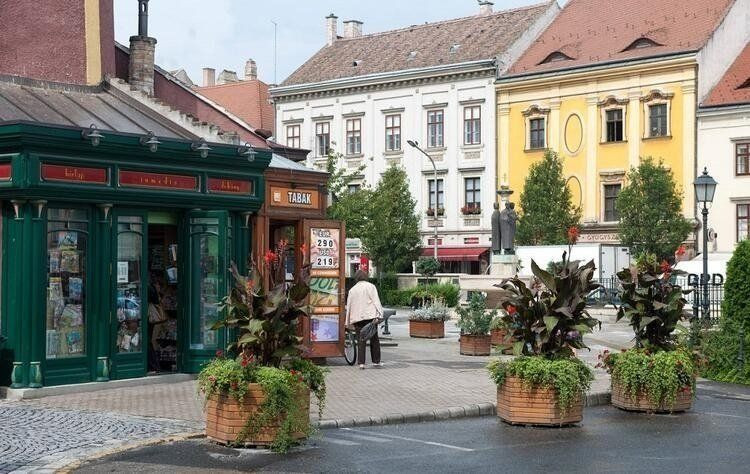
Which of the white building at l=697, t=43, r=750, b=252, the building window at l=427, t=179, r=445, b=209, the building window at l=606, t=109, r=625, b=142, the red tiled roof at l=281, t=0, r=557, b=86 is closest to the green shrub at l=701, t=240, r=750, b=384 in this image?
the white building at l=697, t=43, r=750, b=252

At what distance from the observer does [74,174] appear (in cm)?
1491

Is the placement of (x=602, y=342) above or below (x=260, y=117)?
below

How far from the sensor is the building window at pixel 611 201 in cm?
5588

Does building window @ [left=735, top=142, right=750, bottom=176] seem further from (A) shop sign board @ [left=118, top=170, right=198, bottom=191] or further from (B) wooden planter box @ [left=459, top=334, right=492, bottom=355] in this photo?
(A) shop sign board @ [left=118, top=170, right=198, bottom=191]

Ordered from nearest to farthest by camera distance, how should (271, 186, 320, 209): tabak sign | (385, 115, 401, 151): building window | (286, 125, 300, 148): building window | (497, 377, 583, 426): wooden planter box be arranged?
(497, 377, 583, 426): wooden planter box < (271, 186, 320, 209): tabak sign < (385, 115, 401, 151): building window < (286, 125, 300, 148): building window

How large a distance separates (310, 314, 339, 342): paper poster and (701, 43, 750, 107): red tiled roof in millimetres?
36383

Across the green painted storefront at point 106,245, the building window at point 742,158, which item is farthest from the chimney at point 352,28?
the green painted storefront at point 106,245

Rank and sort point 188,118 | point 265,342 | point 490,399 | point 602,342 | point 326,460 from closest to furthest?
point 326,460 → point 265,342 → point 490,399 → point 188,118 → point 602,342

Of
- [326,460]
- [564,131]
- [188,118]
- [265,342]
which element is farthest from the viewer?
[564,131]

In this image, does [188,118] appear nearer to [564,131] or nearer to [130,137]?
[130,137]

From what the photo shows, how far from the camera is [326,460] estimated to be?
1046cm

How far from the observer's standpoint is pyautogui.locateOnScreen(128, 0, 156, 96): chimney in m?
20.0

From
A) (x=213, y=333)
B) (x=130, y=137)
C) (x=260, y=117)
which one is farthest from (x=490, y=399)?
(x=260, y=117)

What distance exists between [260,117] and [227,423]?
60.6 meters
